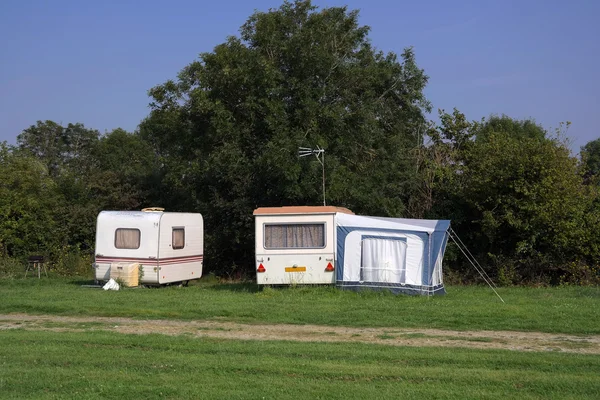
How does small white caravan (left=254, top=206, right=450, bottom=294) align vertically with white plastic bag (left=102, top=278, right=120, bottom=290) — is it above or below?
above

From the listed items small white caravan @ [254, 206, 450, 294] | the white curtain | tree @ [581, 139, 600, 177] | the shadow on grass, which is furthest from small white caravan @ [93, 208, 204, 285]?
tree @ [581, 139, 600, 177]

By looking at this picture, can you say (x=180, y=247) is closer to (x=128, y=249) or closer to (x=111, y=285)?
(x=128, y=249)

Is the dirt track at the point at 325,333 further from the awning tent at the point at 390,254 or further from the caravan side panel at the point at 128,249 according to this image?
the caravan side panel at the point at 128,249

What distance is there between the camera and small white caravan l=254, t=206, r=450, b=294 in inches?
646

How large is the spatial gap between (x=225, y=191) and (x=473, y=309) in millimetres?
13165

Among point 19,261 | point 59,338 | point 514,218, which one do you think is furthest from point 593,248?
point 19,261

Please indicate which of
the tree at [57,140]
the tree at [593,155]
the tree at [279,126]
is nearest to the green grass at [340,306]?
the tree at [279,126]

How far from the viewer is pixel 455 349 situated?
31.4 feet

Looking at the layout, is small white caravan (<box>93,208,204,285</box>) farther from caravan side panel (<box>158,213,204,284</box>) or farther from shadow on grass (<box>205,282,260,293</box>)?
shadow on grass (<box>205,282,260,293</box>)

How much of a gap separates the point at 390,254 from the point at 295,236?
2535mm

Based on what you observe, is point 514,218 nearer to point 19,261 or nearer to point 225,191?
point 225,191

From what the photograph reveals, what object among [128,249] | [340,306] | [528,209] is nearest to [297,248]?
[340,306]

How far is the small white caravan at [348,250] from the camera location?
53.8 ft

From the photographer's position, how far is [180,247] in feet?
67.1
